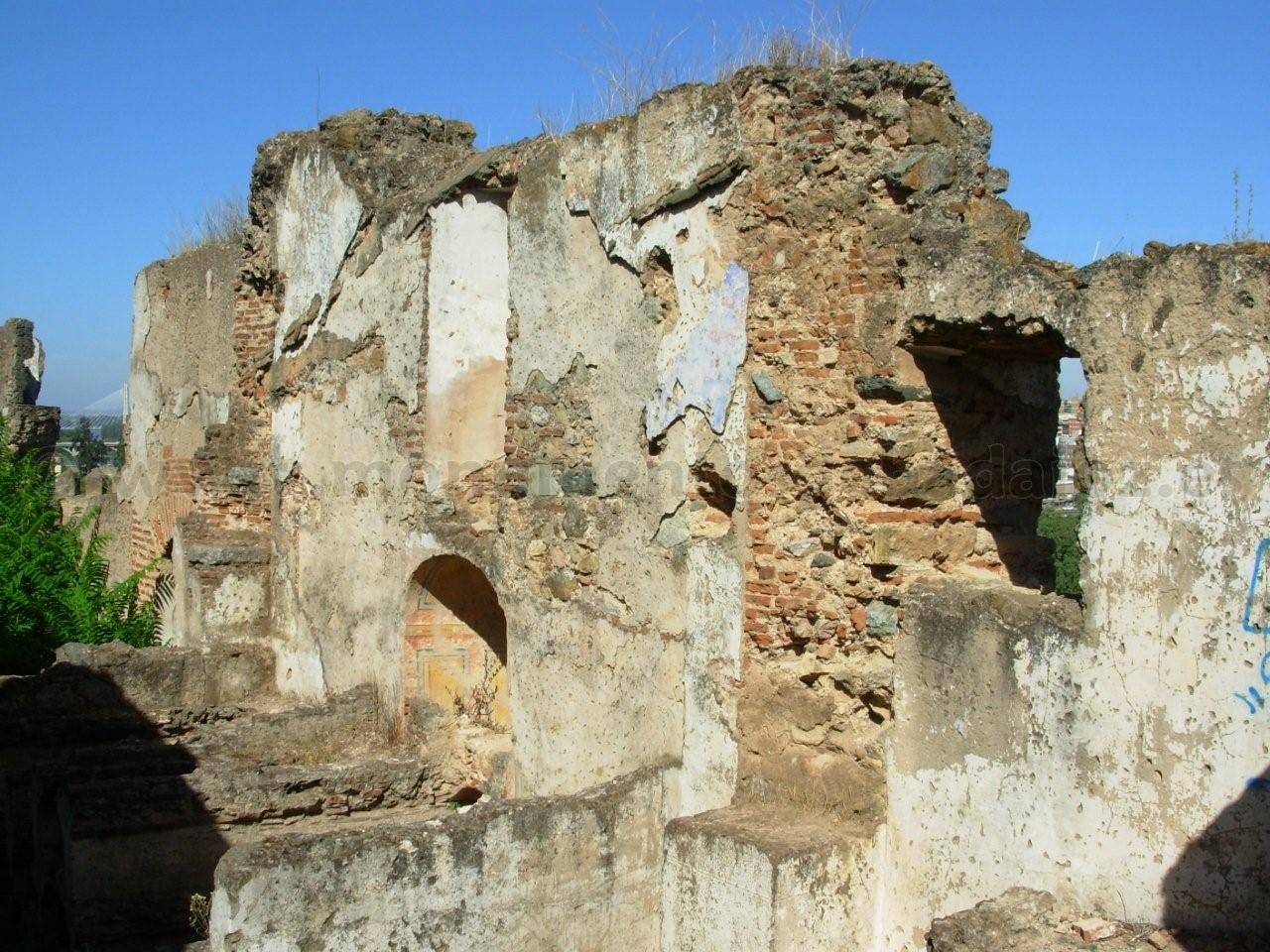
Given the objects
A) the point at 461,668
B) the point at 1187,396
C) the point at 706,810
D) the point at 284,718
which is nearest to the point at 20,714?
the point at 284,718

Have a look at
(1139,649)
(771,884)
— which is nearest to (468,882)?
(771,884)

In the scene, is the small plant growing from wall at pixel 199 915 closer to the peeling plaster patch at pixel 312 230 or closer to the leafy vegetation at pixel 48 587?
the peeling plaster patch at pixel 312 230

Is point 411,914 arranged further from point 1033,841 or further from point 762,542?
point 1033,841

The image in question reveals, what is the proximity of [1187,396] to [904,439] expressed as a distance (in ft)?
3.60

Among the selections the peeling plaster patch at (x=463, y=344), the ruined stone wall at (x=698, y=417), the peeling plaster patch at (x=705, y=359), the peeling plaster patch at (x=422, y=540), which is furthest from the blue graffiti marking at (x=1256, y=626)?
the peeling plaster patch at (x=422, y=540)

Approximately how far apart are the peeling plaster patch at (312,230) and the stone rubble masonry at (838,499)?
1253mm

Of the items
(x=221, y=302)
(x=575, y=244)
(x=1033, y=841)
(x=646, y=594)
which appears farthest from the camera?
(x=221, y=302)

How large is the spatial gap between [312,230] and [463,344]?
78.9 inches

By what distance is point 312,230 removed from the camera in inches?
349

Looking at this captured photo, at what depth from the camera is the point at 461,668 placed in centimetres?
782

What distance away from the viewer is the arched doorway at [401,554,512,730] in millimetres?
7715

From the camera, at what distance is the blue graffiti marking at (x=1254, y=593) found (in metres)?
3.70

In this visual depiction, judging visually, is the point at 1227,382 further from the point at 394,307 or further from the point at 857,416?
the point at 394,307

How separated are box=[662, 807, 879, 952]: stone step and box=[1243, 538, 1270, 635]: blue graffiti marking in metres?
1.58
